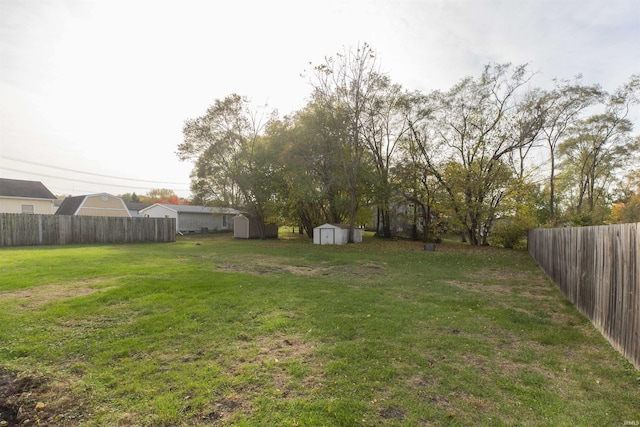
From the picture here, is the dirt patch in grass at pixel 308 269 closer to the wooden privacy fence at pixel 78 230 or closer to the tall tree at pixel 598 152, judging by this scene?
the wooden privacy fence at pixel 78 230

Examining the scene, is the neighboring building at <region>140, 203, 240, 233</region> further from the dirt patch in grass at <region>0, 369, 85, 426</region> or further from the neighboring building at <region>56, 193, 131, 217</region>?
the dirt patch in grass at <region>0, 369, 85, 426</region>

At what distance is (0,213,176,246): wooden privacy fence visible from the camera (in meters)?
15.7

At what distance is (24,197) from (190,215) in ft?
40.8

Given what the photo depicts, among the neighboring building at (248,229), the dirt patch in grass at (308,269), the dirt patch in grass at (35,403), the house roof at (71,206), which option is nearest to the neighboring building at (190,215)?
the neighboring building at (248,229)

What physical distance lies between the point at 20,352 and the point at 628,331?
689 centimetres

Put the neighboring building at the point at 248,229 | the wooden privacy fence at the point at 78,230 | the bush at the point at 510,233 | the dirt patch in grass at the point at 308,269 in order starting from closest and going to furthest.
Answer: the dirt patch in grass at the point at 308,269, the wooden privacy fence at the point at 78,230, the bush at the point at 510,233, the neighboring building at the point at 248,229

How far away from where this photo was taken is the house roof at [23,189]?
75.9ft

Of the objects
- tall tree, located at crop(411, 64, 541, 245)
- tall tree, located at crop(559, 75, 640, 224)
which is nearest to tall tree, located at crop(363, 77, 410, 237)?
tall tree, located at crop(411, 64, 541, 245)

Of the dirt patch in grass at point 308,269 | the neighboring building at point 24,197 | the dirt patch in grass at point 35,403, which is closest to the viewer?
the dirt patch in grass at point 35,403

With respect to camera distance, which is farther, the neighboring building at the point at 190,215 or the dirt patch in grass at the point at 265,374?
the neighboring building at the point at 190,215

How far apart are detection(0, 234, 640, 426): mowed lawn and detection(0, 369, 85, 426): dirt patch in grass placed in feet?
0.04

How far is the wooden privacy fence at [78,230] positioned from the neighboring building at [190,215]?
9810 mm

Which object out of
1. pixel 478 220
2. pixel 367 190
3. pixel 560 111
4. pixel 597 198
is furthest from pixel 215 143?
pixel 597 198

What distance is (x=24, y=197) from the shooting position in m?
23.5
